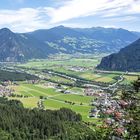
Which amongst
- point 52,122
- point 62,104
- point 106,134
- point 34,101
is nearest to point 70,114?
point 52,122

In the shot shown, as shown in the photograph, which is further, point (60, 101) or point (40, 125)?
point (60, 101)

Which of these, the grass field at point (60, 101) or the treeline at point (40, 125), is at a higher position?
the grass field at point (60, 101)

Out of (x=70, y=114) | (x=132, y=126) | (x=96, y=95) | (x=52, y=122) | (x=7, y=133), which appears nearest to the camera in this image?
(x=132, y=126)

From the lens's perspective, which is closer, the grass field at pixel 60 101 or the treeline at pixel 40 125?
the treeline at pixel 40 125

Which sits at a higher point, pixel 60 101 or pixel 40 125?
pixel 60 101

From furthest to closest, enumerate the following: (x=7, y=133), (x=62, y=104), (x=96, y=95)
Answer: (x=96, y=95) < (x=62, y=104) < (x=7, y=133)

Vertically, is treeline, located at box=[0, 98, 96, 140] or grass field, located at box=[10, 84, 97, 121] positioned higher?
grass field, located at box=[10, 84, 97, 121]

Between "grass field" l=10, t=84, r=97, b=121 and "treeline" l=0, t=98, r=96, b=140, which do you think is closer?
"treeline" l=0, t=98, r=96, b=140

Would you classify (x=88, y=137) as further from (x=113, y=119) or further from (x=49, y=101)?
(x=49, y=101)
